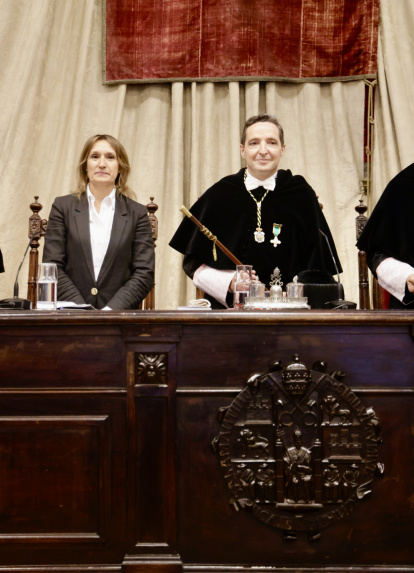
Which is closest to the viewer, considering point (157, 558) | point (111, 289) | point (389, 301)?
point (157, 558)

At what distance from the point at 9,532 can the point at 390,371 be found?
150 centimetres

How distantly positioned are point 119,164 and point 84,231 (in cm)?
48

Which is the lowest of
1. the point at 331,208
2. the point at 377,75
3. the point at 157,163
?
the point at 331,208

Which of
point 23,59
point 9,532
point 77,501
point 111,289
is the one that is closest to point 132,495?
point 77,501

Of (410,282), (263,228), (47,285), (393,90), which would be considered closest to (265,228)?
(263,228)

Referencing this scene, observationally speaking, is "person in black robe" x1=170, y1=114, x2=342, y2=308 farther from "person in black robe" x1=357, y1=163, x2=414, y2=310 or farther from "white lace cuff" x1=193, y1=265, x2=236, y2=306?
"person in black robe" x1=357, y1=163, x2=414, y2=310

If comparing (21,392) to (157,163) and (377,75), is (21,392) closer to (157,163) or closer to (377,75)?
(157,163)

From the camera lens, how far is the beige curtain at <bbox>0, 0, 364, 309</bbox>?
209 inches

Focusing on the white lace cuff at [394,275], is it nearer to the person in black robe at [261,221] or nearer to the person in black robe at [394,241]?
the person in black robe at [394,241]

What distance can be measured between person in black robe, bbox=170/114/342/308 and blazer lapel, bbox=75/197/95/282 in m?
0.49

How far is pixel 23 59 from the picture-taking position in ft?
17.4

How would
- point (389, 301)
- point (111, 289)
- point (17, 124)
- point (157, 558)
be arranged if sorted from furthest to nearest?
point (17, 124)
point (111, 289)
point (389, 301)
point (157, 558)

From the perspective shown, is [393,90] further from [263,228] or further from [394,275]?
[394,275]

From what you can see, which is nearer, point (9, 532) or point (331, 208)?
point (9, 532)
